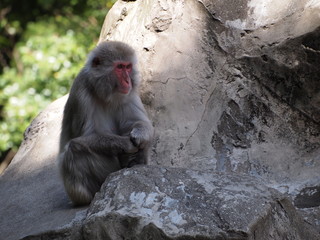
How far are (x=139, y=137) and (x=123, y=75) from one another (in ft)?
1.79

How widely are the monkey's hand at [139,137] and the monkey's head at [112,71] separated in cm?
34

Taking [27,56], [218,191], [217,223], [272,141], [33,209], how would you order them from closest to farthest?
1. [217,223]
2. [218,191]
3. [33,209]
4. [272,141]
5. [27,56]

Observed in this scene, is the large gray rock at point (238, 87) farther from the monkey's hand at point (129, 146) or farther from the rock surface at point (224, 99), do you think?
the monkey's hand at point (129, 146)

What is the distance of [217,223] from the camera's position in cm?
371

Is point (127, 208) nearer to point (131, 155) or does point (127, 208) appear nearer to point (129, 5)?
point (131, 155)

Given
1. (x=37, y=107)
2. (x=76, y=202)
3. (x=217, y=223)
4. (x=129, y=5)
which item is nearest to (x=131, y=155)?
(x=76, y=202)

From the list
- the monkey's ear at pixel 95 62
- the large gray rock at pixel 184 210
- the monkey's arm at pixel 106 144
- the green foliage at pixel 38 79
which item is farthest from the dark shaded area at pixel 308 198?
the green foliage at pixel 38 79

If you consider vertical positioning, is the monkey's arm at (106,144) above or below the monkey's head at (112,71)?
below

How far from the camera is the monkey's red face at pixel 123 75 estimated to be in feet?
16.1

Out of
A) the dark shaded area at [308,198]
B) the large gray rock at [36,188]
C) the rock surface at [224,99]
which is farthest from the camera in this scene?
the rock surface at [224,99]

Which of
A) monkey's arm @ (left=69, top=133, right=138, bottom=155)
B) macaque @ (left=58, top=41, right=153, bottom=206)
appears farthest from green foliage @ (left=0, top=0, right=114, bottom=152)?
monkey's arm @ (left=69, top=133, right=138, bottom=155)

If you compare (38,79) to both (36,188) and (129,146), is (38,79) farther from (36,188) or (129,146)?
(129,146)

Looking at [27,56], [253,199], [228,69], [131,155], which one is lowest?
[27,56]

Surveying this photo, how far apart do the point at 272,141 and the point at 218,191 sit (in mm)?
1689
